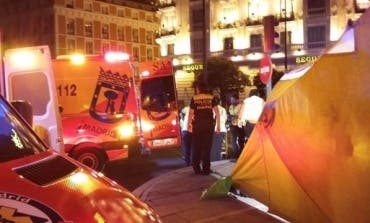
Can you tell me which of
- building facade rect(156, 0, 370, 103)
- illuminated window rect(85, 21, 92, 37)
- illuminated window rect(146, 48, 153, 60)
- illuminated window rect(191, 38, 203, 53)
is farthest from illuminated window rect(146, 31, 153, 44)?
illuminated window rect(191, 38, 203, 53)

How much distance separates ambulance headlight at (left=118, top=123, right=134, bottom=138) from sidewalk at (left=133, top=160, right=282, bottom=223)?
147cm

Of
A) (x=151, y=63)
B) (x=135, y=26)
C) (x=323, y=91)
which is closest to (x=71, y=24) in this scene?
(x=135, y=26)

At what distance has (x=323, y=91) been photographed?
19.7 ft

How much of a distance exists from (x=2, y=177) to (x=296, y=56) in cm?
5703

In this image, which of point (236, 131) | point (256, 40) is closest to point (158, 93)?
point (236, 131)

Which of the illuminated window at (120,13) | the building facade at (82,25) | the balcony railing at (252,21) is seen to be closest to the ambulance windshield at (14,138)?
the balcony railing at (252,21)

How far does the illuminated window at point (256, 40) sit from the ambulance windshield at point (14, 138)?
59048mm

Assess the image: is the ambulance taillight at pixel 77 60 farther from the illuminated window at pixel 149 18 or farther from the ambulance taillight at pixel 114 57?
the illuminated window at pixel 149 18

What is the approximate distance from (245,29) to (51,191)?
61.1m

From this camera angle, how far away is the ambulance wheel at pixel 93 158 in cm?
1173

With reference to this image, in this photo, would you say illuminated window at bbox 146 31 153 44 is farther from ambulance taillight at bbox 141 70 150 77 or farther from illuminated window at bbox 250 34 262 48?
ambulance taillight at bbox 141 70 150 77

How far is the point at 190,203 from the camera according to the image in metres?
8.33

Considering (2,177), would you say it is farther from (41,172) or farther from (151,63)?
(151,63)

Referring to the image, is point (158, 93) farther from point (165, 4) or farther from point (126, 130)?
point (165, 4)
